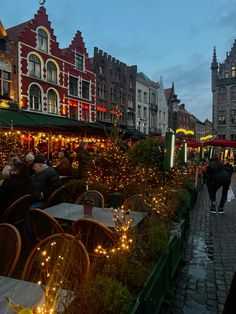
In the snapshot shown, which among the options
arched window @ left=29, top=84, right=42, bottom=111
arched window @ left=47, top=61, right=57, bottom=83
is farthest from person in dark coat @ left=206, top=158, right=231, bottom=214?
arched window @ left=47, top=61, right=57, bottom=83

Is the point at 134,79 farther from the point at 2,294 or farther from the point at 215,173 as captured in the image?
the point at 2,294

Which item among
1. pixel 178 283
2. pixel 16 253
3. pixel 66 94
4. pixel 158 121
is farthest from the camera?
pixel 158 121

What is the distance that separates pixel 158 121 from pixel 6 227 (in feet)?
151

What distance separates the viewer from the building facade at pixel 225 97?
156 ft

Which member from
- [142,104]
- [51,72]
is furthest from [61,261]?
[142,104]

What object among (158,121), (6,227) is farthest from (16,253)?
(158,121)

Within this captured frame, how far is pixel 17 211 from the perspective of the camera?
444 centimetres

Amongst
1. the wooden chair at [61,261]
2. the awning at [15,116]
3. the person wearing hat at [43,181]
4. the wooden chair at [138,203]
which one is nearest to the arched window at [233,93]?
the awning at [15,116]

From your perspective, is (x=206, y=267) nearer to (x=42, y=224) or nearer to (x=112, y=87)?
→ (x=42, y=224)

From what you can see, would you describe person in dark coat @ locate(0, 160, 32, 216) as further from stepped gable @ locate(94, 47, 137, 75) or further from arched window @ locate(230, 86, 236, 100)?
arched window @ locate(230, 86, 236, 100)

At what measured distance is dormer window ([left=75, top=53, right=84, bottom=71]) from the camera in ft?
88.8

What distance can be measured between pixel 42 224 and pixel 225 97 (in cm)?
5013

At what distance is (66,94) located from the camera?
25266mm

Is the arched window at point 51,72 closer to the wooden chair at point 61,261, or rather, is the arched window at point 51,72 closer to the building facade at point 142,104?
the building facade at point 142,104
